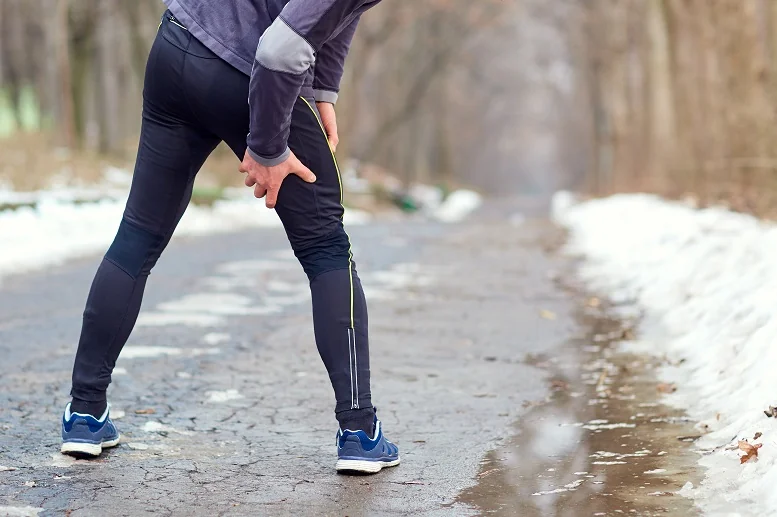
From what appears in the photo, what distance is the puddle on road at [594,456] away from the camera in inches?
138

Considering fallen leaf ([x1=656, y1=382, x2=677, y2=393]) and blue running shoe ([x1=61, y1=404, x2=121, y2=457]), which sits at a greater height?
fallen leaf ([x1=656, y1=382, x2=677, y2=393])

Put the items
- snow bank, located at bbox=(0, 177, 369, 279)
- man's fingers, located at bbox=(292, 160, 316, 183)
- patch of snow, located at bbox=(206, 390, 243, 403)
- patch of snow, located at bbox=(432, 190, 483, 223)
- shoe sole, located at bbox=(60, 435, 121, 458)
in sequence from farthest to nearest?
1. patch of snow, located at bbox=(432, 190, 483, 223)
2. snow bank, located at bbox=(0, 177, 369, 279)
3. patch of snow, located at bbox=(206, 390, 243, 403)
4. shoe sole, located at bbox=(60, 435, 121, 458)
5. man's fingers, located at bbox=(292, 160, 316, 183)

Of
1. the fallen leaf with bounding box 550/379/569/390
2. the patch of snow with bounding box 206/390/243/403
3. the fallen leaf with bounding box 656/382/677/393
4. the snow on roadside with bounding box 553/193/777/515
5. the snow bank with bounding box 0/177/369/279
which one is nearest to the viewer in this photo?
the snow on roadside with bounding box 553/193/777/515

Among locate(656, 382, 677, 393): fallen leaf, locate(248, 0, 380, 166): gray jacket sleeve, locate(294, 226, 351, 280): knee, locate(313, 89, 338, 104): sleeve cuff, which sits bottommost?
locate(294, 226, 351, 280): knee

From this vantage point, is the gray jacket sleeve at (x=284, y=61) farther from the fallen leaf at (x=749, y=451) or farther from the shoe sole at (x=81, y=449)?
the fallen leaf at (x=749, y=451)

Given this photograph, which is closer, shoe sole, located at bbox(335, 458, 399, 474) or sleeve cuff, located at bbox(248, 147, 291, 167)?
sleeve cuff, located at bbox(248, 147, 291, 167)

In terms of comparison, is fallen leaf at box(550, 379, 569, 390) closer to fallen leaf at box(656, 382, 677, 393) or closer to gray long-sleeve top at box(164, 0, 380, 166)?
fallen leaf at box(656, 382, 677, 393)

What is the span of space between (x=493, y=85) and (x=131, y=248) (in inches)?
2403

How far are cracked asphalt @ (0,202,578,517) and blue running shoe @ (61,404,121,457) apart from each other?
0.14 ft

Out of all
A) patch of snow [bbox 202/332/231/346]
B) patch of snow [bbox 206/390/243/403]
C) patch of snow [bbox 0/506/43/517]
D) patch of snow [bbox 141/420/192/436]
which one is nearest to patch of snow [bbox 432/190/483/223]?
patch of snow [bbox 202/332/231/346]

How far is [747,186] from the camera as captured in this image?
1392 cm

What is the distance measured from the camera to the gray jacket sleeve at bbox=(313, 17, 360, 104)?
Answer: 12.6ft

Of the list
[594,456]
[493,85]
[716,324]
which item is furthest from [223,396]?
[493,85]

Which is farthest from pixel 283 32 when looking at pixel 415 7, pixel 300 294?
pixel 415 7
